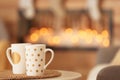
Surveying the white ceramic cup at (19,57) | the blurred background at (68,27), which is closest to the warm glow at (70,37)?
the blurred background at (68,27)

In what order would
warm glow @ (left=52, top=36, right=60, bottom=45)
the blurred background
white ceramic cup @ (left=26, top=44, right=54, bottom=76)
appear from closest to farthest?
white ceramic cup @ (left=26, top=44, right=54, bottom=76) → the blurred background → warm glow @ (left=52, top=36, right=60, bottom=45)

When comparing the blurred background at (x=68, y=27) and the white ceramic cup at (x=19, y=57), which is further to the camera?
the blurred background at (x=68, y=27)

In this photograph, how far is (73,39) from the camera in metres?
4.29

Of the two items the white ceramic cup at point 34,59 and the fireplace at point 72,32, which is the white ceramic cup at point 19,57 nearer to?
the white ceramic cup at point 34,59

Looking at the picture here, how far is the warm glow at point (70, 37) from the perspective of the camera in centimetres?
421

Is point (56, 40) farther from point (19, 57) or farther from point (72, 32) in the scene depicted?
point (19, 57)

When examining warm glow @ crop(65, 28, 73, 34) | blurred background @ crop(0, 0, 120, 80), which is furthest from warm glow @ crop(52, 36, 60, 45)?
warm glow @ crop(65, 28, 73, 34)

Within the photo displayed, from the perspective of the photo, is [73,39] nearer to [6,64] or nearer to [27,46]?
[6,64]

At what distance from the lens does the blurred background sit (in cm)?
417

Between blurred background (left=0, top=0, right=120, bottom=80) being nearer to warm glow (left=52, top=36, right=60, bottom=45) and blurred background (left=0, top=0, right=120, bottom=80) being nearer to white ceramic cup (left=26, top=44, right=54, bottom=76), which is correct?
warm glow (left=52, top=36, right=60, bottom=45)

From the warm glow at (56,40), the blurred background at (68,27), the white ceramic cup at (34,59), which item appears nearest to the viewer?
the white ceramic cup at (34,59)

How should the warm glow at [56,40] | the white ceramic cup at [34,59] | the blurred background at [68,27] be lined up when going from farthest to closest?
1. the warm glow at [56,40]
2. the blurred background at [68,27]
3. the white ceramic cup at [34,59]

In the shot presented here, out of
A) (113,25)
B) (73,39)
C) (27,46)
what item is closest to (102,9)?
(113,25)

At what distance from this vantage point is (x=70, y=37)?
430 centimetres
